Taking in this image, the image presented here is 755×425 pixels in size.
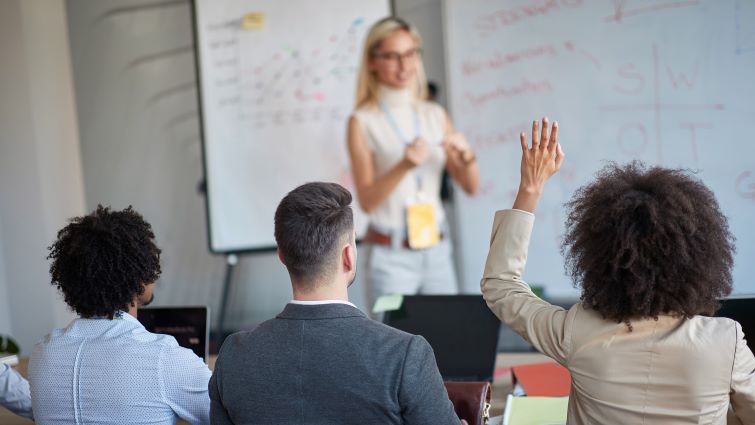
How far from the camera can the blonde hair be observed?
3295 mm

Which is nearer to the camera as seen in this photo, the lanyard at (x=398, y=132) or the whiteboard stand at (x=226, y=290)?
the lanyard at (x=398, y=132)

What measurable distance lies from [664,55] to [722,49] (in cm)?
24

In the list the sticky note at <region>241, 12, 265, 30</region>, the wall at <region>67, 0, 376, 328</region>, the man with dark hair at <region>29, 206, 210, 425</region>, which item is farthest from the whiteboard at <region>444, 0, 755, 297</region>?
the man with dark hair at <region>29, 206, 210, 425</region>

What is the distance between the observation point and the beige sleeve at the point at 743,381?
1.29 m

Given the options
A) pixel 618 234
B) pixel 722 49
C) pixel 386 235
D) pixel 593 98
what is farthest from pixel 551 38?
pixel 618 234

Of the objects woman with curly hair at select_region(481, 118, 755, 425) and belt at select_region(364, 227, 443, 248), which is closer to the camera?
woman with curly hair at select_region(481, 118, 755, 425)

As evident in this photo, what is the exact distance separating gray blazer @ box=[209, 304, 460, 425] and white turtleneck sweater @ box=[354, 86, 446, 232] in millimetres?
1927

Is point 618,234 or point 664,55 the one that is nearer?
point 618,234

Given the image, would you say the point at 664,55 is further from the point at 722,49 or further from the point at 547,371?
the point at 547,371

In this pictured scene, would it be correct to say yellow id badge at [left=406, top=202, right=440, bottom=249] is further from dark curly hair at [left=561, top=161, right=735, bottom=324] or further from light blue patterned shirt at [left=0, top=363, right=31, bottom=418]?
dark curly hair at [left=561, top=161, right=735, bottom=324]

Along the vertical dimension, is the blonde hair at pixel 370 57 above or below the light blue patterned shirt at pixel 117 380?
above

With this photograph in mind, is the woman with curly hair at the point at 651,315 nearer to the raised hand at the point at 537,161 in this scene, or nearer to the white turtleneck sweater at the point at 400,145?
the raised hand at the point at 537,161

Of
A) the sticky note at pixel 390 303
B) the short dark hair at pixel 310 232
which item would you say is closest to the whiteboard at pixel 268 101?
the sticky note at pixel 390 303

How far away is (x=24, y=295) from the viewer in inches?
173
